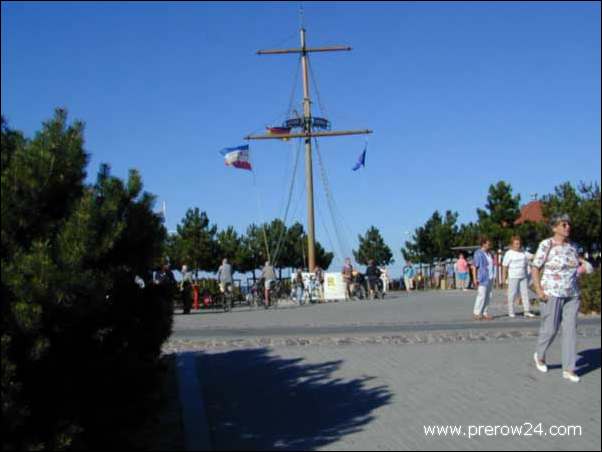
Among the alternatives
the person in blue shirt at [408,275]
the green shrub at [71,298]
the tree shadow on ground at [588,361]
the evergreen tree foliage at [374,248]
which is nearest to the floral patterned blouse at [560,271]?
the tree shadow on ground at [588,361]

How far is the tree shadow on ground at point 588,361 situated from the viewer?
845 centimetres

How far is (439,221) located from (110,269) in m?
55.1

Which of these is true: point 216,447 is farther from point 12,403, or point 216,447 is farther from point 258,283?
point 258,283

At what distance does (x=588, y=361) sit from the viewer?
8945 millimetres

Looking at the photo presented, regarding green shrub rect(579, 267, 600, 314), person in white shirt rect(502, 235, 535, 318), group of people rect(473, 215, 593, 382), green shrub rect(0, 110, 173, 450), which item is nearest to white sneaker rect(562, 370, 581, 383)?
group of people rect(473, 215, 593, 382)

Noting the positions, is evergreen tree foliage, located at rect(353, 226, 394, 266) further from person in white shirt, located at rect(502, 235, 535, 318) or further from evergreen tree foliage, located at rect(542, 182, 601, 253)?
person in white shirt, located at rect(502, 235, 535, 318)

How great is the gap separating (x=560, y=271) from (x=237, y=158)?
1041 inches

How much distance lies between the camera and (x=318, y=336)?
11.9m

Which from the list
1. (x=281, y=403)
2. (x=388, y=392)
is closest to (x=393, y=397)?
(x=388, y=392)

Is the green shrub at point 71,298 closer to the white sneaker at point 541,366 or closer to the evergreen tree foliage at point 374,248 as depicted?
the white sneaker at point 541,366

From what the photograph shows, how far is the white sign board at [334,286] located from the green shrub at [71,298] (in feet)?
76.9

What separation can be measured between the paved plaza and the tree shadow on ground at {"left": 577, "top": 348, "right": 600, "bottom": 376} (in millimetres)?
45

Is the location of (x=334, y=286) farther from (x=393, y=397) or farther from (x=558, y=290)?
(x=393, y=397)

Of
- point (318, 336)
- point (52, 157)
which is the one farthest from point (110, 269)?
point (318, 336)
